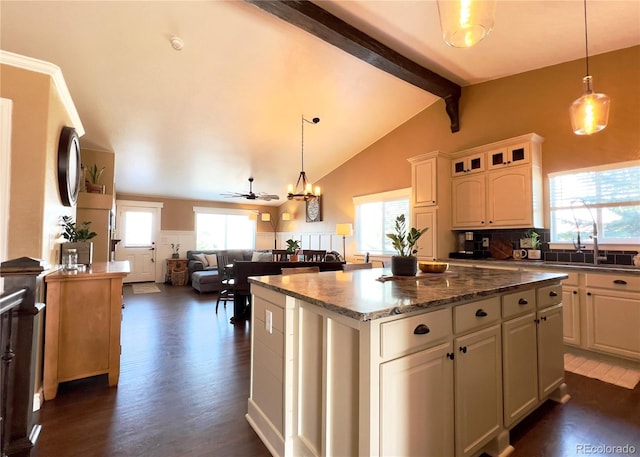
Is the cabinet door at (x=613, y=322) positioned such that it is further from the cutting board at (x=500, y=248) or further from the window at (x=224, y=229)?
the window at (x=224, y=229)

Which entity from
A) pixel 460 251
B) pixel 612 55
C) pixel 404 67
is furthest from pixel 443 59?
pixel 460 251

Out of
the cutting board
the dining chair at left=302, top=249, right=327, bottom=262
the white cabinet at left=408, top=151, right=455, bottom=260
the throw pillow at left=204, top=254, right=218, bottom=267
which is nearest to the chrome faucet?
the cutting board

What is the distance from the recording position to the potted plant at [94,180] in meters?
4.19

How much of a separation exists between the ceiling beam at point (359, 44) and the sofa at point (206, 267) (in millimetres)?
4439

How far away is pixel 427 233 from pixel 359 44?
2.74 meters

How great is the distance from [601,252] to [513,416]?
9.02ft

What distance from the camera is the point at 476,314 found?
1.57 metres

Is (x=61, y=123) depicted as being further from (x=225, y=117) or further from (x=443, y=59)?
(x=443, y=59)

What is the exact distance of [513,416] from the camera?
5.79ft

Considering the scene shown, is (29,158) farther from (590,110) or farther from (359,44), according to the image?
(590,110)

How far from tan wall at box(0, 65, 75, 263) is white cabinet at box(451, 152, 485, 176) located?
4.71 m

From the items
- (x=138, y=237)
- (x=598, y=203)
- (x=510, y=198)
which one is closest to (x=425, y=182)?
(x=510, y=198)

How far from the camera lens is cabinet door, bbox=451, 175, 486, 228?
13.7 feet

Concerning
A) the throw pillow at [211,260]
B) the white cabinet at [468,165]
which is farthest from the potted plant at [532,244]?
the throw pillow at [211,260]
